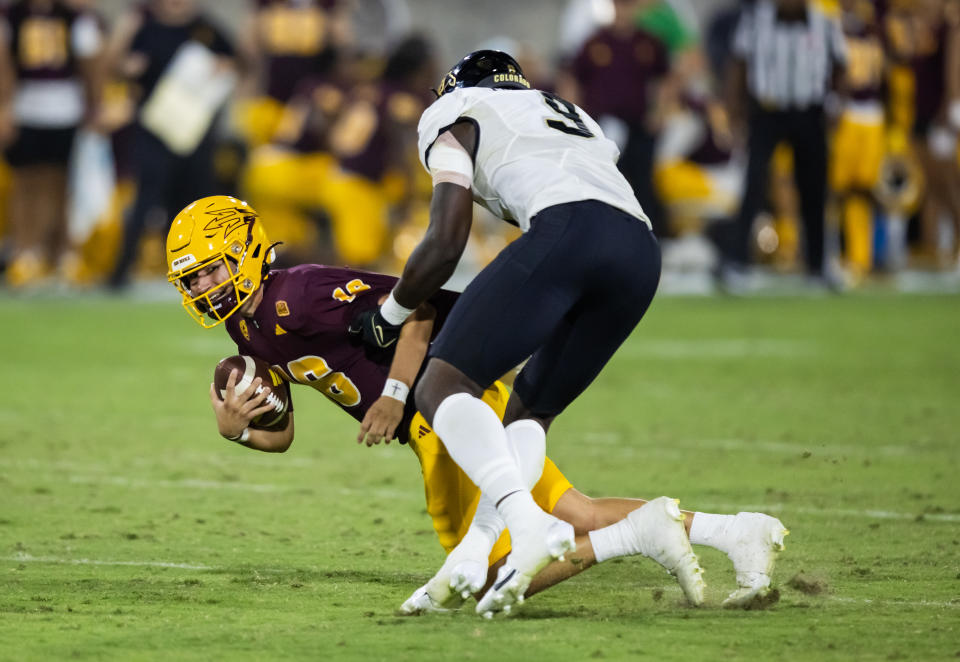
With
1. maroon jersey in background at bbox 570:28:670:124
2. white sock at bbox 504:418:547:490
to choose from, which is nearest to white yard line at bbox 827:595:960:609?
white sock at bbox 504:418:547:490

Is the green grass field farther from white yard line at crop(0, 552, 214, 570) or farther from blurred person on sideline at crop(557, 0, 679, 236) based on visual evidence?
blurred person on sideline at crop(557, 0, 679, 236)

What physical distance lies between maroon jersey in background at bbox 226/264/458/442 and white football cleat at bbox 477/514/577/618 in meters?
0.88

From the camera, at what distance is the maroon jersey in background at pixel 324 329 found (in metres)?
4.88

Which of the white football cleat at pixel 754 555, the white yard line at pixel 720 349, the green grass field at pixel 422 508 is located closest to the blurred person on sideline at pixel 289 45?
the green grass field at pixel 422 508

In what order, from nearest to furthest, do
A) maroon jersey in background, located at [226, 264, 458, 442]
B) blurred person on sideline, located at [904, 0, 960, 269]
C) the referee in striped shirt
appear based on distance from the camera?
maroon jersey in background, located at [226, 264, 458, 442] < the referee in striped shirt < blurred person on sideline, located at [904, 0, 960, 269]

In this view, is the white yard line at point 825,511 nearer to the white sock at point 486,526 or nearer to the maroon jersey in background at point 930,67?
the white sock at point 486,526

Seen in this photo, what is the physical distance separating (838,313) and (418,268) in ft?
32.2

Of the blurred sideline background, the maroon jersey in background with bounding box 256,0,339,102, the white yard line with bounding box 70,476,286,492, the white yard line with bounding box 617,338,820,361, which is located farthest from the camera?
the maroon jersey in background with bounding box 256,0,339,102

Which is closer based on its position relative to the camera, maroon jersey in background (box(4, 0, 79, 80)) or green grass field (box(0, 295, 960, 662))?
green grass field (box(0, 295, 960, 662))

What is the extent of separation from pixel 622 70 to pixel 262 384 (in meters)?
10.8

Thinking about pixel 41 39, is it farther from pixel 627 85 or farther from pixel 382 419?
pixel 382 419

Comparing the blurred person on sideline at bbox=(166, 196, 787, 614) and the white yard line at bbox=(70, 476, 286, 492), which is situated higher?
the blurred person on sideline at bbox=(166, 196, 787, 614)

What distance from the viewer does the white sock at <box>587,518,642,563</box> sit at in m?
4.54

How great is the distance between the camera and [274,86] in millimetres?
16734
